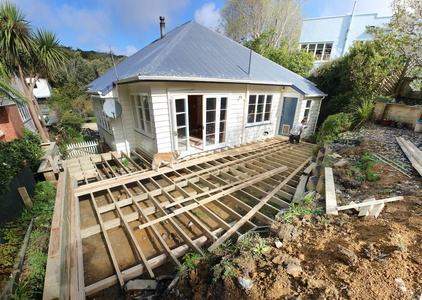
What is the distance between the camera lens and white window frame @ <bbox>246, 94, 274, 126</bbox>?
315 inches

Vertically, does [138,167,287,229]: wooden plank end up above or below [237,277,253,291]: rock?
below

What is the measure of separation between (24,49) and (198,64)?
596 centimetres

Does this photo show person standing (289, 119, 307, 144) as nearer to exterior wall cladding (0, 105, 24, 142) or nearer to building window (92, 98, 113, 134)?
building window (92, 98, 113, 134)

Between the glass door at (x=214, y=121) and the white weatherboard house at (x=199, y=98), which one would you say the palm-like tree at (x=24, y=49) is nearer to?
the white weatherboard house at (x=199, y=98)

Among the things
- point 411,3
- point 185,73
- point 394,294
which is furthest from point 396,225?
point 411,3

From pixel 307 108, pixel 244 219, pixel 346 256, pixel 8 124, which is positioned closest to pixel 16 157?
pixel 244 219

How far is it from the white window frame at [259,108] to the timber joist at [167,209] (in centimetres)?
150

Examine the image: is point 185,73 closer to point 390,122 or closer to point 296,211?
point 296,211

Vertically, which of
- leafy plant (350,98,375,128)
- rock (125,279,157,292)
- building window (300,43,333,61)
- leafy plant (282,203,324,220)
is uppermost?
building window (300,43,333,61)

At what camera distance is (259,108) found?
8.44 meters

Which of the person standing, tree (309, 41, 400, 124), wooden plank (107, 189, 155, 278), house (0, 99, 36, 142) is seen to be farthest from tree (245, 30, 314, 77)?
house (0, 99, 36, 142)

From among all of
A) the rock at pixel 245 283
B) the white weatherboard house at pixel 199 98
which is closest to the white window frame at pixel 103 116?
the white weatherboard house at pixel 199 98

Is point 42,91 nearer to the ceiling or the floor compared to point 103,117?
nearer to the ceiling

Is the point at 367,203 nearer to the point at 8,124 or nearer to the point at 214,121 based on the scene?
the point at 214,121
